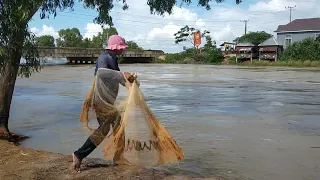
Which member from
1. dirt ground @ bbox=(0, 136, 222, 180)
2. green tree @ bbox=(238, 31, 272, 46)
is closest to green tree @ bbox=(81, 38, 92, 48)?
green tree @ bbox=(238, 31, 272, 46)

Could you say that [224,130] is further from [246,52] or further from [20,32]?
[246,52]

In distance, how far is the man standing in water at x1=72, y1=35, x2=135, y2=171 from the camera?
16.8 ft

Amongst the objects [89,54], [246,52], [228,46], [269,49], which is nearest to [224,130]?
[269,49]

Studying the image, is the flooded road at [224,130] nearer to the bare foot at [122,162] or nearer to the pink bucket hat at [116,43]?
the bare foot at [122,162]

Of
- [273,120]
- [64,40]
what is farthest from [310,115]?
[64,40]

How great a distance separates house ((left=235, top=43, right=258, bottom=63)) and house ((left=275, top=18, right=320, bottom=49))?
5037mm

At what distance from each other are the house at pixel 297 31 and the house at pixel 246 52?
5.04 m

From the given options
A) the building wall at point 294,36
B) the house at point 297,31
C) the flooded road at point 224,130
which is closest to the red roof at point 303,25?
the house at point 297,31

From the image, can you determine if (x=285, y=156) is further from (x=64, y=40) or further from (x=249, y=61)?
(x=64, y=40)

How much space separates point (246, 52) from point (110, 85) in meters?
68.3

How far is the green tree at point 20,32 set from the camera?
5.73 meters

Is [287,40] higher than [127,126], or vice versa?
[287,40]

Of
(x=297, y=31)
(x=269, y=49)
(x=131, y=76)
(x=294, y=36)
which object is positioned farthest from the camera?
(x=269, y=49)

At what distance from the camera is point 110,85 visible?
518cm
